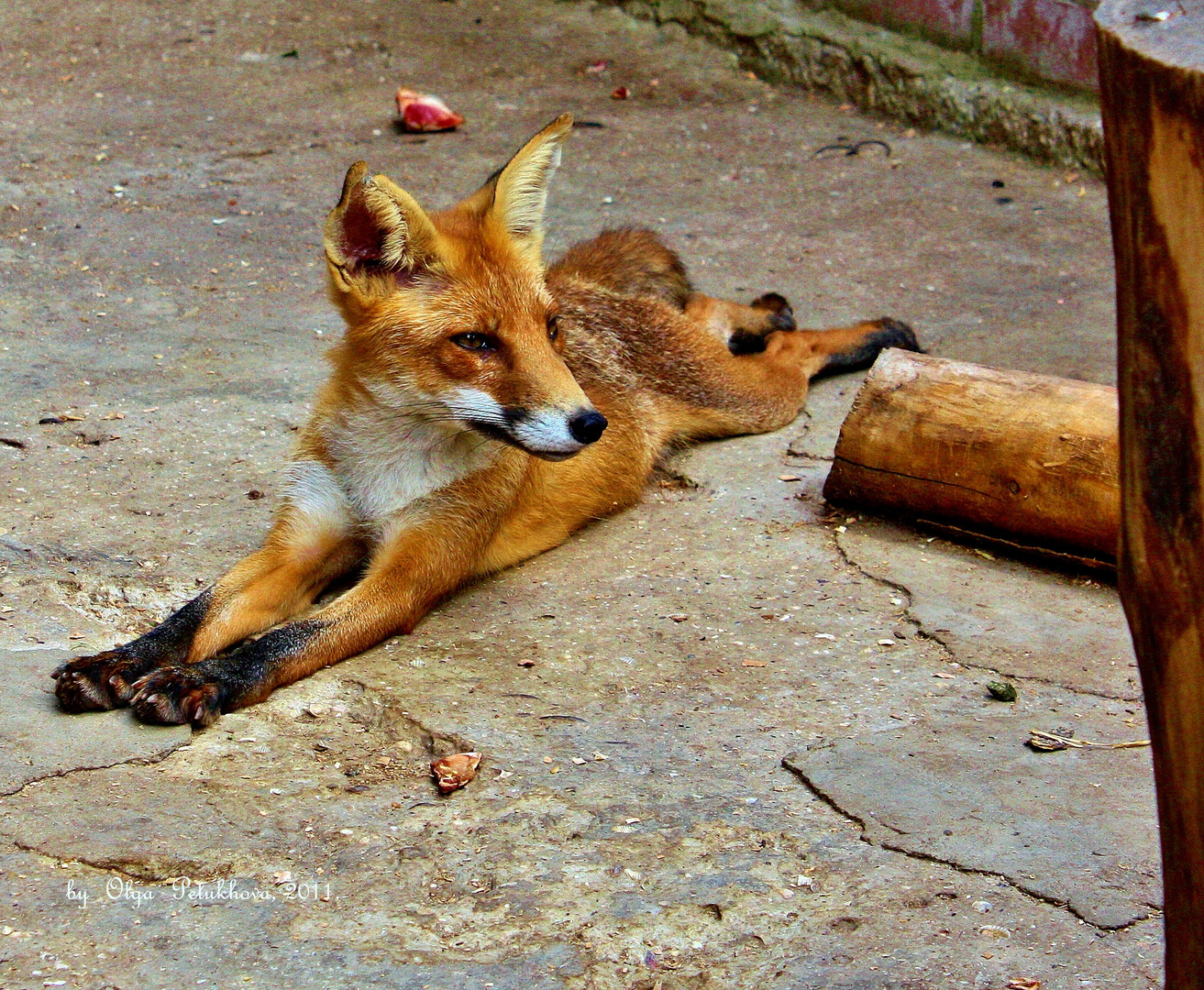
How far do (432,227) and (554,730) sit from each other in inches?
58.0

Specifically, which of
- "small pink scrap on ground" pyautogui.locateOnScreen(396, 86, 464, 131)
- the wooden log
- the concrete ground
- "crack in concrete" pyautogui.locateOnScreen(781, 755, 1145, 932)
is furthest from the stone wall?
"crack in concrete" pyautogui.locateOnScreen(781, 755, 1145, 932)

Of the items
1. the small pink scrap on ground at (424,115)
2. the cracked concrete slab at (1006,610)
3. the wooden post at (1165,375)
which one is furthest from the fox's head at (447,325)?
the small pink scrap on ground at (424,115)

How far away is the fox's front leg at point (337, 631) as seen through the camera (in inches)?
130

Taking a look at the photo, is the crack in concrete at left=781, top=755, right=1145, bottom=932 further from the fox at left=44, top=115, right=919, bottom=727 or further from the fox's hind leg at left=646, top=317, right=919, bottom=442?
the fox's hind leg at left=646, top=317, right=919, bottom=442

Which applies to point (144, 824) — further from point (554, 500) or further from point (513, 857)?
point (554, 500)

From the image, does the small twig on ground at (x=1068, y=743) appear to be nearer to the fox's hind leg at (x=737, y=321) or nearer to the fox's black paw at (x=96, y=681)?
the fox's black paw at (x=96, y=681)

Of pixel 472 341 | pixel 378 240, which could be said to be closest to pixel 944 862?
pixel 472 341

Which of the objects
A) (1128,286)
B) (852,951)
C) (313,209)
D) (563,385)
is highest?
(1128,286)

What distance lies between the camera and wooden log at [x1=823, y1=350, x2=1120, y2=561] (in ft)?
13.9

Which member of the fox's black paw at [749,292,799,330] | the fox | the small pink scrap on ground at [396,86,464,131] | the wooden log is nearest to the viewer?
the fox

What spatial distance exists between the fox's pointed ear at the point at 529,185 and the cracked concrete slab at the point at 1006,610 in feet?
4.69

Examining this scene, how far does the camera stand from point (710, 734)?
343 cm

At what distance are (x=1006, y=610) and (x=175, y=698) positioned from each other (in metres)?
2.36

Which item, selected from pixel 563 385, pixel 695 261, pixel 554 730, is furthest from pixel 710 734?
pixel 695 261
